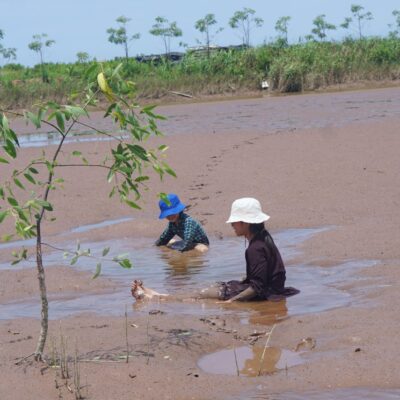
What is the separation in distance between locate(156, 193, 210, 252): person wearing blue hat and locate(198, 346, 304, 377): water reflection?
388cm

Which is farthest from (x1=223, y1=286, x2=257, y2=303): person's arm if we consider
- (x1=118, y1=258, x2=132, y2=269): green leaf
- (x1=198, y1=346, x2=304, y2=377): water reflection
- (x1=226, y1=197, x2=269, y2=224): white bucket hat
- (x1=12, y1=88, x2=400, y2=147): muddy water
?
(x1=12, y1=88, x2=400, y2=147): muddy water

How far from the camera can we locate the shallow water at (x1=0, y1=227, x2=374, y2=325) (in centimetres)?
739

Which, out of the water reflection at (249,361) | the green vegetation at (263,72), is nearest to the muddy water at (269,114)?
the green vegetation at (263,72)

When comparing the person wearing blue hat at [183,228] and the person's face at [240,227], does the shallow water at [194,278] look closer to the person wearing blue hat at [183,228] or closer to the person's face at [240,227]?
the person wearing blue hat at [183,228]

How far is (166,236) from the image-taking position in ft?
33.9

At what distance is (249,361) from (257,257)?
67.5 inches

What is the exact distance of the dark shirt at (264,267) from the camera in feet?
24.5

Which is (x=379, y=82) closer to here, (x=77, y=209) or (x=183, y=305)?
(x=77, y=209)

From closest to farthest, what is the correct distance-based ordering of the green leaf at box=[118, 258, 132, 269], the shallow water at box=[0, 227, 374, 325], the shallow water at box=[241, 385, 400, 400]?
the shallow water at box=[241, 385, 400, 400] < the green leaf at box=[118, 258, 132, 269] < the shallow water at box=[0, 227, 374, 325]

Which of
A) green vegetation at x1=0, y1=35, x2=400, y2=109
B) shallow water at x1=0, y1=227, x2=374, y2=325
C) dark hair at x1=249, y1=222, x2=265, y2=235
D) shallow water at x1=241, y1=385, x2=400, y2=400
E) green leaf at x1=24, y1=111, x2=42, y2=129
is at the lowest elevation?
shallow water at x1=0, y1=227, x2=374, y2=325

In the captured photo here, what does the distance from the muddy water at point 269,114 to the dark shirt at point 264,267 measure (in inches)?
452

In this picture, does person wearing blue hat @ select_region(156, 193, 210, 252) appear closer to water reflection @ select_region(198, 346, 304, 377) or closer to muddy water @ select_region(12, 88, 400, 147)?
water reflection @ select_region(198, 346, 304, 377)

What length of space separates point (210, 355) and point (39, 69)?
43.3 meters

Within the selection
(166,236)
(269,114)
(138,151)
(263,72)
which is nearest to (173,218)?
(166,236)
